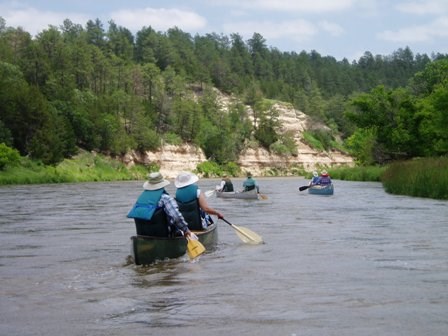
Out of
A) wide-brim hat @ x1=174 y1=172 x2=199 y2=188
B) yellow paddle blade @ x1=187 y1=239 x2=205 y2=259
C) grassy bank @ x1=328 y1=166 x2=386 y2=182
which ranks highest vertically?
wide-brim hat @ x1=174 y1=172 x2=199 y2=188

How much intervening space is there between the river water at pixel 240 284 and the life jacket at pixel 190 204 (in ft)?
2.84

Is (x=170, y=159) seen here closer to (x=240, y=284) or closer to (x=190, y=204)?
(x=190, y=204)

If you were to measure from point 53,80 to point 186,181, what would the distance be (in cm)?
8106

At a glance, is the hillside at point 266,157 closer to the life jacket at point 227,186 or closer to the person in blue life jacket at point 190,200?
the life jacket at point 227,186

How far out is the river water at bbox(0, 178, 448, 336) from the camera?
8.02 m

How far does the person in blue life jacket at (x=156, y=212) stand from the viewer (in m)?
12.9

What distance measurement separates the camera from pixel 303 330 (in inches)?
302

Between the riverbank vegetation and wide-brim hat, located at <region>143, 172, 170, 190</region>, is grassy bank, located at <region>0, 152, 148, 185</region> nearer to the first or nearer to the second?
the riverbank vegetation

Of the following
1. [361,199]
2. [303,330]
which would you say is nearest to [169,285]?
[303,330]

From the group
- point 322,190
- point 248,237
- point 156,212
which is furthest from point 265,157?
point 156,212

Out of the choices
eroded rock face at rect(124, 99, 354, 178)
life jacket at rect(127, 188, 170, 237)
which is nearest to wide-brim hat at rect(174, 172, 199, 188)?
life jacket at rect(127, 188, 170, 237)

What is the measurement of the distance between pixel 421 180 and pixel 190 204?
19990 millimetres

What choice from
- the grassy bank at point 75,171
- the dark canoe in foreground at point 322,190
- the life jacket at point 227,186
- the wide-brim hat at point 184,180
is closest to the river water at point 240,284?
the wide-brim hat at point 184,180

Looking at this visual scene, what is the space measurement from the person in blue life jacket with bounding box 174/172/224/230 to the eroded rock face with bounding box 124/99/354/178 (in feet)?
242
